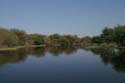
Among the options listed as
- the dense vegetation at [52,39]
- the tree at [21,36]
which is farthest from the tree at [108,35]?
the tree at [21,36]

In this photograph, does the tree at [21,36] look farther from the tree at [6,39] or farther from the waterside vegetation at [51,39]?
the tree at [6,39]

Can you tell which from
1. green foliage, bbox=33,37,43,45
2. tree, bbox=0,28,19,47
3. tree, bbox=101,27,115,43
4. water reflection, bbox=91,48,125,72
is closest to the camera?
water reflection, bbox=91,48,125,72

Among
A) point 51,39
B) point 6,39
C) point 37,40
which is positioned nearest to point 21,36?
point 37,40

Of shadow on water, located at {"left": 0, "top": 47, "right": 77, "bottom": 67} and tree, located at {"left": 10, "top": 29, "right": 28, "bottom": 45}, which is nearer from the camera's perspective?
shadow on water, located at {"left": 0, "top": 47, "right": 77, "bottom": 67}

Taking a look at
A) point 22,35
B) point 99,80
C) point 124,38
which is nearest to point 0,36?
point 22,35

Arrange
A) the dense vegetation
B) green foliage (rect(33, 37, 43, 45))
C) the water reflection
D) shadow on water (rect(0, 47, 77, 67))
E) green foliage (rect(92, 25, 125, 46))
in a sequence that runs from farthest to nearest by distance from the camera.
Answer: green foliage (rect(33, 37, 43, 45))
green foliage (rect(92, 25, 125, 46))
the dense vegetation
shadow on water (rect(0, 47, 77, 67))
the water reflection

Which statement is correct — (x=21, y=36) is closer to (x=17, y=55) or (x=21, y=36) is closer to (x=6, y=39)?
(x=6, y=39)

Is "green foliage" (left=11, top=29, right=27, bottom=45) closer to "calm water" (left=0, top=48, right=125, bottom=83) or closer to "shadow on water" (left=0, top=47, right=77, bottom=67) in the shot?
"shadow on water" (left=0, top=47, right=77, bottom=67)

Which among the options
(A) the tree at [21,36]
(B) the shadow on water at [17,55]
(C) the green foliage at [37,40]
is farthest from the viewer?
(C) the green foliage at [37,40]

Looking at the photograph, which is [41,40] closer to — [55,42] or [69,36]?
[55,42]

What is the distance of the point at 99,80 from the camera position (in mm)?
14320

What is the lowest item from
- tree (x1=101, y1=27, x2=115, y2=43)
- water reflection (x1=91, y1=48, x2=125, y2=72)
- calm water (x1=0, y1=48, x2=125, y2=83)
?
calm water (x1=0, y1=48, x2=125, y2=83)

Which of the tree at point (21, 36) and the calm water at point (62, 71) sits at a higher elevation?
the tree at point (21, 36)

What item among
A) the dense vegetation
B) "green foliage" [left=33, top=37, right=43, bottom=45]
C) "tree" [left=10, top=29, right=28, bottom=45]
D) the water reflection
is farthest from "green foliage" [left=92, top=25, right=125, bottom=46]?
the water reflection
